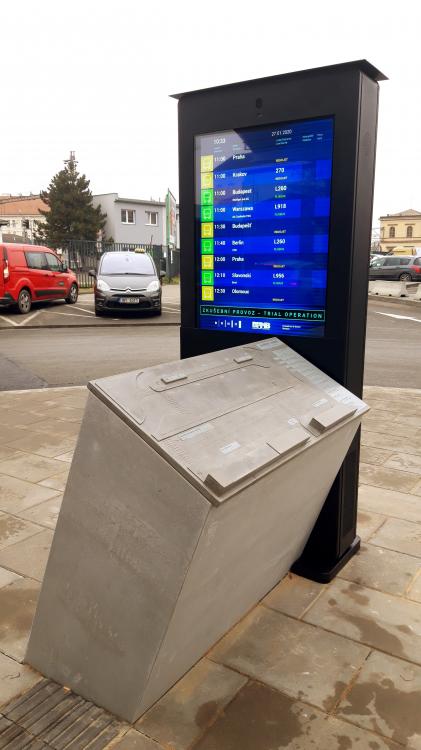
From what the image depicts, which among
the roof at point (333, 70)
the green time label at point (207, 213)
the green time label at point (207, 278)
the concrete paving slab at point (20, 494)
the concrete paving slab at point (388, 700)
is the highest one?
the roof at point (333, 70)

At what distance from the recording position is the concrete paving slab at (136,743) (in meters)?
2.05

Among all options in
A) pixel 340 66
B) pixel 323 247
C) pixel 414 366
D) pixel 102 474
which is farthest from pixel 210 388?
pixel 414 366

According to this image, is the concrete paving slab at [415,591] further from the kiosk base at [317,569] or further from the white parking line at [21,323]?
the white parking line at [21,323]

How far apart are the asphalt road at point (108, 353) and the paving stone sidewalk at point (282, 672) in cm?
503

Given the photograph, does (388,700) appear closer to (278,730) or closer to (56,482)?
(278,730)

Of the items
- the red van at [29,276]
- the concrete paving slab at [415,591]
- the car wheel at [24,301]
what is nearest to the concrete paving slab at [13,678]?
the concrete paving slab at [415,591]

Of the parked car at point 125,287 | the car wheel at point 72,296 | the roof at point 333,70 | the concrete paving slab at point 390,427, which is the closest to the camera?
the roof at point 333,70

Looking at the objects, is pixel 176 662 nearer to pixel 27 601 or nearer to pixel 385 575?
pixel 27 601

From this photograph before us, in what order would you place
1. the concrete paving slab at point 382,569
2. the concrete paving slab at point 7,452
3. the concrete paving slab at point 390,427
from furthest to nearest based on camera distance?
1. the concrete paving slab at point 390,427
2. the concrete paving slab at point 7,452
3. the concrete paving slab at point 382,569

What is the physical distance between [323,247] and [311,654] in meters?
1.88

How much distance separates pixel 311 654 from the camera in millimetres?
2576

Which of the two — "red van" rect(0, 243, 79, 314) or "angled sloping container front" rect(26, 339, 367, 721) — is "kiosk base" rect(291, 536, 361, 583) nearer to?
"angled sloping container front" rect(26, 339, 367, 721)

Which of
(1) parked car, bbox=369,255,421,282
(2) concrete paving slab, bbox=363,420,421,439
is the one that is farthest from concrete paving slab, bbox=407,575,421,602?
(1) parked car, bbox=369,255,421,282

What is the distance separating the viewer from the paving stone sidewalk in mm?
2117
